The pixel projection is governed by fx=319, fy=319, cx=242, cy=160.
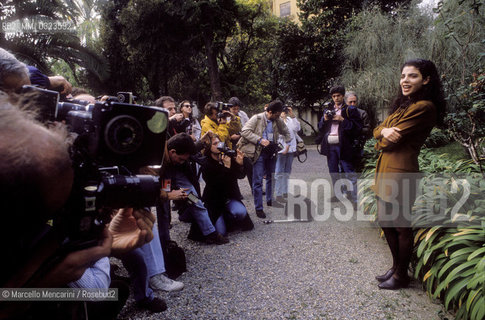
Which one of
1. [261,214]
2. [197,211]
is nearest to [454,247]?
[197,211]

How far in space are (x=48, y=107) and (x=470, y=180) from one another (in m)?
3.95

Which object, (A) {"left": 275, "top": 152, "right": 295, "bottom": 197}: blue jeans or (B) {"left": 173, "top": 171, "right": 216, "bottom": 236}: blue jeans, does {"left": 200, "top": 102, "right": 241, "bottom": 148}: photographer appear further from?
(B) {"left": 173, "top": 171, "right": 216, "bottom": 236}: blue jeans

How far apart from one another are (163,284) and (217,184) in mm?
1791

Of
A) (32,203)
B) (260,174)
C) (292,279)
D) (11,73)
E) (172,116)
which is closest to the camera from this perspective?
(32,203)

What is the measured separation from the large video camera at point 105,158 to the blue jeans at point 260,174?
4.21 metres

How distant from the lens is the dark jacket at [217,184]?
4594 mm

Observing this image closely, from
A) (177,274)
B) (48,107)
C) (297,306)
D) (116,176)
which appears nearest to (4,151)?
(116,176)

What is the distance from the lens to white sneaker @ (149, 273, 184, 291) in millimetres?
3174

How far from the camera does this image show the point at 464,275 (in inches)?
98.0

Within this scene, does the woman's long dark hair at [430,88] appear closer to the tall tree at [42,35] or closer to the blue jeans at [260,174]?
the blue jeans at [260,174]

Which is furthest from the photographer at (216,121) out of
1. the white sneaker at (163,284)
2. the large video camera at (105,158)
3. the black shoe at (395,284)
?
the large video camera at (105,158)

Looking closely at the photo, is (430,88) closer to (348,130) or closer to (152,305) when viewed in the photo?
(348,130)

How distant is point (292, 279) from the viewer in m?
3.39

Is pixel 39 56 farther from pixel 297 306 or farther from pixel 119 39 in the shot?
pixel 119 39
